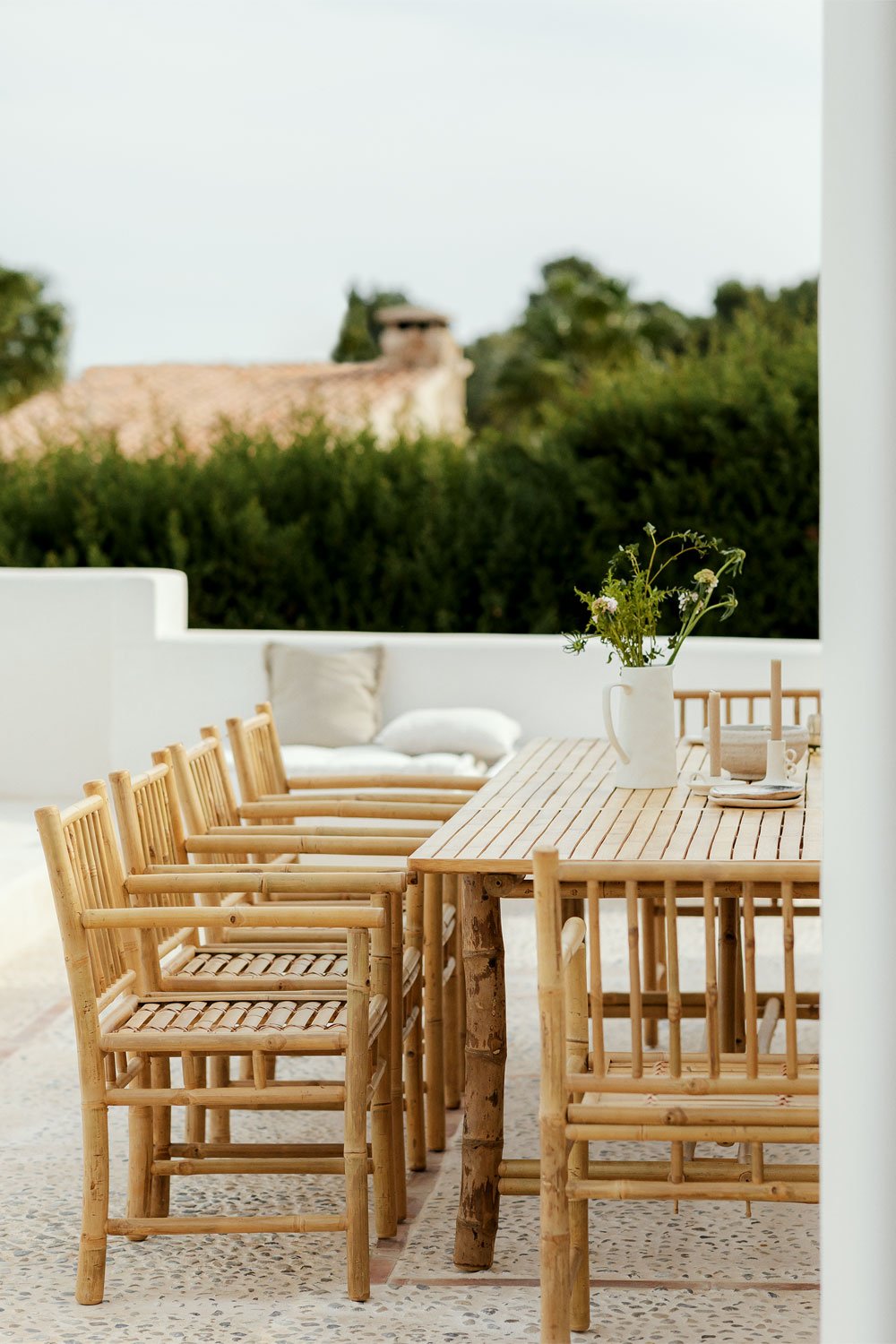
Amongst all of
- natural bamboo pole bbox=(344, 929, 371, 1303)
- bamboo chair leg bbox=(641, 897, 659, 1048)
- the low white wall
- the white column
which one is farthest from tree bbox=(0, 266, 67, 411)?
the white column

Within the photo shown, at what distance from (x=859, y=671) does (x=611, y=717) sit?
5.68 feet

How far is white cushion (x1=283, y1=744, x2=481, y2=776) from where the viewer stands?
602cm

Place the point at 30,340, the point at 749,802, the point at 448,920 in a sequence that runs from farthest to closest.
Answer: the point at 30,340 → the point at 448,920 → the point at 749,802

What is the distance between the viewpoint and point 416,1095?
3.47 meters

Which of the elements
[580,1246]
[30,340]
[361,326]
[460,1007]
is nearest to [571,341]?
[361,326]

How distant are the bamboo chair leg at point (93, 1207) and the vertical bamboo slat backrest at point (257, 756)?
119 centimetres

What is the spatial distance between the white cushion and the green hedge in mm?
2770

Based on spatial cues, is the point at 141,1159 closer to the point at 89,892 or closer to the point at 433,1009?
the point at 89,892

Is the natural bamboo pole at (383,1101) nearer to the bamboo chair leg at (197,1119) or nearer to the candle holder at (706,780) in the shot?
the bamboo chair leg at (197,1119)

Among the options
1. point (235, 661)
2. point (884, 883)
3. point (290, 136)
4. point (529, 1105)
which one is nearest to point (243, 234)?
point (290, 136)

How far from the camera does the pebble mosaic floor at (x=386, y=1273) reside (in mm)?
2740

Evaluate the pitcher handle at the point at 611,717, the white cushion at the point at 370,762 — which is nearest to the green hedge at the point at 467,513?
the white cushion at the point at 370,762

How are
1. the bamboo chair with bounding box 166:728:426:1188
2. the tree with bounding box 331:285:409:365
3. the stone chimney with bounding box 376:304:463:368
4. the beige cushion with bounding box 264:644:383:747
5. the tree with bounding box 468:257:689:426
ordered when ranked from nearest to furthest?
the bamboo chair with bounding box 166:728:426:1188
the beige cushion with bounding box 264:644:383:747
the tree with bounding box 468:257:689:426
the stone chimney with bounding box 376:304:463:368
the tree with bounding box 331:285:409:365

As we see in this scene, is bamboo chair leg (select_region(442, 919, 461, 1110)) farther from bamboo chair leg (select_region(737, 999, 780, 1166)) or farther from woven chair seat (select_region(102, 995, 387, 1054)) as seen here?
woven chair seat (select_region(102, 995, 387, 1054))
